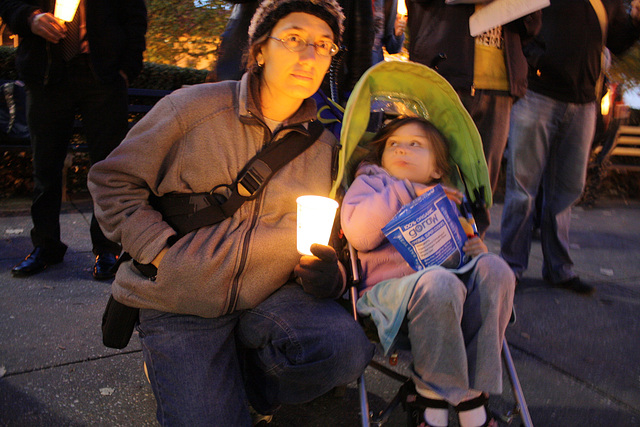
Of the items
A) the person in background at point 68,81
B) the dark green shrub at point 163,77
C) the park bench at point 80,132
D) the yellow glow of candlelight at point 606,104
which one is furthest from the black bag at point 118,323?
the yellow glow of candlelight at point 606,104

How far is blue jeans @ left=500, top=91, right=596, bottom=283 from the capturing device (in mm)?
4160

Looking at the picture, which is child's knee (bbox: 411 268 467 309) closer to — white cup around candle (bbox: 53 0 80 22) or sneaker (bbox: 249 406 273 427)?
sneaker (bbox: 249 406 273 427)

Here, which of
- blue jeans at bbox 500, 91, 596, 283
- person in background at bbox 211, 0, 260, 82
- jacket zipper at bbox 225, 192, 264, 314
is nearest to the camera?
jacket zipper at bbox 225, 192, 264, 314

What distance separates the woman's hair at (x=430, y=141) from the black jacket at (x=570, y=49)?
1873 mm

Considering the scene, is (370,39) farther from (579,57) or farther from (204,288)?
(204,288)

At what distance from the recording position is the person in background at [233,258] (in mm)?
2010

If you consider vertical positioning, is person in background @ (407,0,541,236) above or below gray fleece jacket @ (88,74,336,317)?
above

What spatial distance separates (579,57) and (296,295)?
3183 mm

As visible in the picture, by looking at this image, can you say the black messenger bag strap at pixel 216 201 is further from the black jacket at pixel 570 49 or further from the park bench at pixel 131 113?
the park bench at pixel 131 113

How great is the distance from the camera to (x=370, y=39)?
357cm

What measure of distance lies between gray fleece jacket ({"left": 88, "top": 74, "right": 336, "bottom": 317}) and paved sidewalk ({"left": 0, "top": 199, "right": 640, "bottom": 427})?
680 mm

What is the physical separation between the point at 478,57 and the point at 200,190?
2302mm

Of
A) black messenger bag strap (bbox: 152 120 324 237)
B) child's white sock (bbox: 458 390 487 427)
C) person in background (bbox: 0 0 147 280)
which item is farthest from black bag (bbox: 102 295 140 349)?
person in background (bbox: 0 0 147 280)

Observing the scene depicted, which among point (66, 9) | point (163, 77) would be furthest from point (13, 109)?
point (66, 9)
